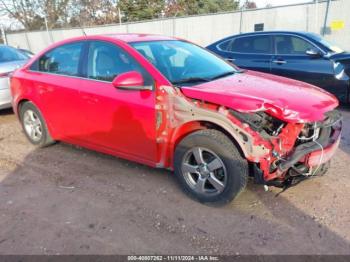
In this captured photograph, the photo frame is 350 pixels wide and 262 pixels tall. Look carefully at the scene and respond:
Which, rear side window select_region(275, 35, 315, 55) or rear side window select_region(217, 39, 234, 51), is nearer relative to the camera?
rear side window select_region(275, 35, 315, 55)

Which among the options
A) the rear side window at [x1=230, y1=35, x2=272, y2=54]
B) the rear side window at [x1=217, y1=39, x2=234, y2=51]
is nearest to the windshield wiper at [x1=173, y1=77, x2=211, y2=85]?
the rear side window at [x1=230, y1=35, x2=272, y2=54]

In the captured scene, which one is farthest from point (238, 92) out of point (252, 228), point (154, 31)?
point (154, 31)

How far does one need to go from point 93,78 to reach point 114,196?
1.38 m

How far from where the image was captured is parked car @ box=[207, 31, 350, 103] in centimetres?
638

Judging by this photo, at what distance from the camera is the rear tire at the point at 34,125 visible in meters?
4.83

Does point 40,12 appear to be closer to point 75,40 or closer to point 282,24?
point 282,24

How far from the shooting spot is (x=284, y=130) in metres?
2.93

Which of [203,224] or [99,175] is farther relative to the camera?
[99,175]

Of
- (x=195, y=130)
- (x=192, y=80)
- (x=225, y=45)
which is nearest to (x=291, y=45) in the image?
(x=225, y=45)

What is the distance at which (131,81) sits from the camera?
3311 millimetres

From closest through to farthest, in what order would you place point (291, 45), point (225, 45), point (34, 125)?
point (34, 125)
point (291, 45)
point (225, 45)

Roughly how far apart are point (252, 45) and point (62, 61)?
455cm

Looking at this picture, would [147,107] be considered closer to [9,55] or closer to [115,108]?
[115,108]

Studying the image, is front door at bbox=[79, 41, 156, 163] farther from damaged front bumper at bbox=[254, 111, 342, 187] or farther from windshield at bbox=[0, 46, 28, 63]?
windshield at bbox=[0, 46, 28, 63]
